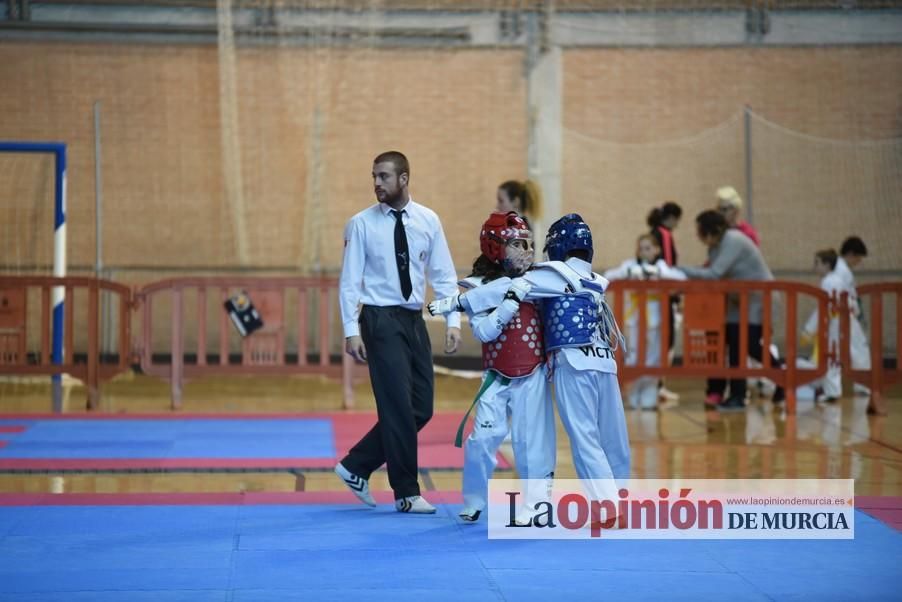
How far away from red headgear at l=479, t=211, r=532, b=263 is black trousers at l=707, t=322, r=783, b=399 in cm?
499

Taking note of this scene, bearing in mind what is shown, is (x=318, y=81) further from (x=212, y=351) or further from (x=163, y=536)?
(x=163, y=536)

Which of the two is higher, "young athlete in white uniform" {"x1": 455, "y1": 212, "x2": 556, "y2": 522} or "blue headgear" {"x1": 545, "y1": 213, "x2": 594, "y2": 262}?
"blue headgear" {"x1": 545, "y1": 213, "x2": 594, "y2": 262}

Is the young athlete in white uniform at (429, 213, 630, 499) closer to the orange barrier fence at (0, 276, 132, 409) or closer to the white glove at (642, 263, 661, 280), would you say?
the white glove at (642, 263, 661, 280)

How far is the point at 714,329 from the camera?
10.5 metres

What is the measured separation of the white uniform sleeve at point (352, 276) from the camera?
6.05 meters

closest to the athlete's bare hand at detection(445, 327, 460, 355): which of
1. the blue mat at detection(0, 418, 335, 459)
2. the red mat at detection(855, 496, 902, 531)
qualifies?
the red mat at detection(855, 496, 902, 531)

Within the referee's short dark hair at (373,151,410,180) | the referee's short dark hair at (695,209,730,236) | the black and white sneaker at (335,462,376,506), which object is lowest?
the black and white sneaker at (335,462,376,506)

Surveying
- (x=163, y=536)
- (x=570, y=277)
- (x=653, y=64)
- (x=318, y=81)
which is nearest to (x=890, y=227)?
(x=653, y=64)

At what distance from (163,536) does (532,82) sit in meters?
10.6

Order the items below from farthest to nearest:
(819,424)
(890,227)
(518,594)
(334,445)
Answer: (890,227) → (819,424) → (334,445) → (518,594)

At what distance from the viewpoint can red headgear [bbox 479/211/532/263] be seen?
5.93 m

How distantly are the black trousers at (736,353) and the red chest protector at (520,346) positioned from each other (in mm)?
4977

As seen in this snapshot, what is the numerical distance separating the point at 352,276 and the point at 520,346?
2.80ft

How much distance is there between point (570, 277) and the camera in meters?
5.80
